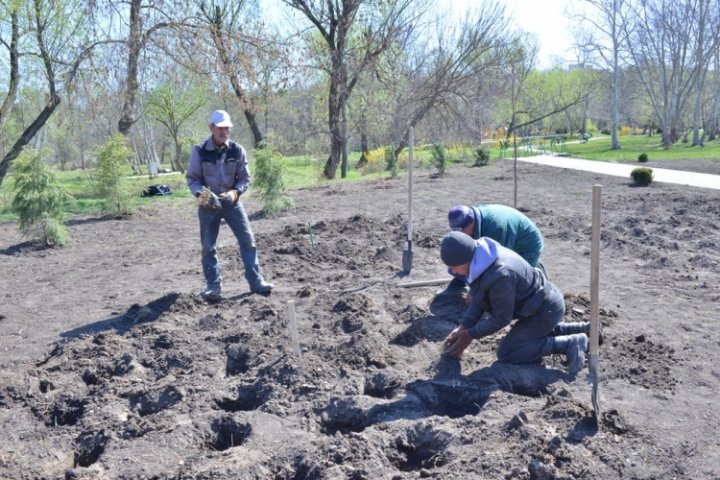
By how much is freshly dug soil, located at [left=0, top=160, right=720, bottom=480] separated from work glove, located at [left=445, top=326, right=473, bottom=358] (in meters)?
0.11

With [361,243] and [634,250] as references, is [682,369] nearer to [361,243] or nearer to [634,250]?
[634,250]

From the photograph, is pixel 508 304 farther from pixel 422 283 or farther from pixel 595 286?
pixel 422 283

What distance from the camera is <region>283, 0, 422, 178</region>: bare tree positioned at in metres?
23.6

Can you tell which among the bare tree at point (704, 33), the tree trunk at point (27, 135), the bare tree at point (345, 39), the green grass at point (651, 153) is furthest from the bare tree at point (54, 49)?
the bare tree at point (704, 33)

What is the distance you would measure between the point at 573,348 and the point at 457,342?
85 cm

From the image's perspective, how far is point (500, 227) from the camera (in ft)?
17.3

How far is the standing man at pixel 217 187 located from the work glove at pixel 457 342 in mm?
2803

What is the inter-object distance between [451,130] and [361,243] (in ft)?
59.3

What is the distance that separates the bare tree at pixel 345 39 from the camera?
23609 millimetres

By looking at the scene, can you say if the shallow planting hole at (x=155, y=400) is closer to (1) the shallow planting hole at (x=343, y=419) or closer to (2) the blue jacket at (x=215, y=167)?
(1) the shallow planting hole at (x=343, y=419)

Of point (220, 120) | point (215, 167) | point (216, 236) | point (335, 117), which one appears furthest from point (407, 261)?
point (335, 117)

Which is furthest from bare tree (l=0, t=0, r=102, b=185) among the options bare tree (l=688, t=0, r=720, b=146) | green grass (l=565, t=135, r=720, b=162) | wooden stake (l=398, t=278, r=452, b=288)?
bare tree (l=688, t=0, r=720, b=146)

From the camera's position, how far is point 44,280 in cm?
819

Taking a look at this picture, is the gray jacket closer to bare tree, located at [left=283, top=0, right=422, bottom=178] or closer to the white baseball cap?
the white baseball cap
